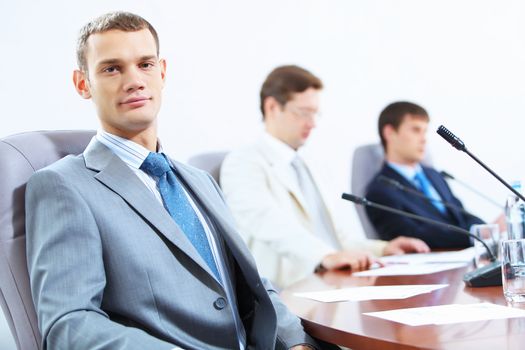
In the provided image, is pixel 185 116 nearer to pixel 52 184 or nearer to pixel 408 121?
pixel 408 121

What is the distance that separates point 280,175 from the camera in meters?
2.95

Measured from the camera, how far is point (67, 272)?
123 centimetres

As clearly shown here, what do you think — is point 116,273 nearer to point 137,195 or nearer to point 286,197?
point 137,195

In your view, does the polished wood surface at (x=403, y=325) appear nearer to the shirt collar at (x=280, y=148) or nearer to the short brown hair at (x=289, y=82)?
the shirt collar at (x=280, y=148)

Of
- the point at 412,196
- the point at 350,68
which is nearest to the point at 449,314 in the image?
the point at 412,196

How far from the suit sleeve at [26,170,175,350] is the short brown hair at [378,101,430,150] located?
8.66ft

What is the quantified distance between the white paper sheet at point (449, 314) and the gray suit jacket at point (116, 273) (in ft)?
0.75

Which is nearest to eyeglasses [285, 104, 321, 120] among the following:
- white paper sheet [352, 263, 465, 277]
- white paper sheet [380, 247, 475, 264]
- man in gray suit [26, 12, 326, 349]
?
white paper sheet [380, 247, 475, 264]

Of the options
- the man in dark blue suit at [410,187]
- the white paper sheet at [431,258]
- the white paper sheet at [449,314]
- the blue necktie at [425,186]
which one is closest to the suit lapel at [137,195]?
the white paper sheet at [449,314]

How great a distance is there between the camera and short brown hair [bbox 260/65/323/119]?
3.19 metres

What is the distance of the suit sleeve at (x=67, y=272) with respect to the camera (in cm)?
117

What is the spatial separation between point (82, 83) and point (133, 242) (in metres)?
0.51

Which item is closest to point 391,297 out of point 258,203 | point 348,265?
point 348,265

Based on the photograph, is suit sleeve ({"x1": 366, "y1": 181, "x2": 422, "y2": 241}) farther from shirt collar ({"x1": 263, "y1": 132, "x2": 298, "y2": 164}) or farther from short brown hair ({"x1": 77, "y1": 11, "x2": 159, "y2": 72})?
short brown hair ({"x1": 77, "y1": 11, "x2": 159, "y2": 72})
